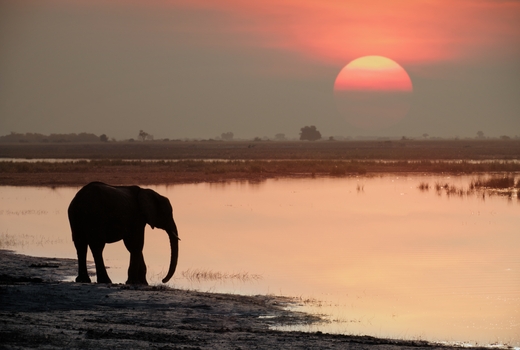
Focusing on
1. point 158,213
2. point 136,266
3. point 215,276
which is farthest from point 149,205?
point 215,276

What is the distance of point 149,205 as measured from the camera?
13.7 meters

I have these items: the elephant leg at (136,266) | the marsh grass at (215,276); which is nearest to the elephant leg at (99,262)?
the elephant leg at (136,266)

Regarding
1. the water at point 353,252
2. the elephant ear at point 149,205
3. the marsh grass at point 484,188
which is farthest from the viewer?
the marsh grass at point 484,188

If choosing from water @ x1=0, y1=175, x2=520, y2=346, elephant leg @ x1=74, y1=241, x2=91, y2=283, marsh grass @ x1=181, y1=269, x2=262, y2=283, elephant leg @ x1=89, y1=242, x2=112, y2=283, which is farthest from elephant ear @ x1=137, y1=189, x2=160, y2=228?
marsh grass @ x1=181, y1=269, x2=262, y2=283

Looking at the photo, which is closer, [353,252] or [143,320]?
[143,320]

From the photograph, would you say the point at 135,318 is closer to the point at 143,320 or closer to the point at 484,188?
the point at 143,320

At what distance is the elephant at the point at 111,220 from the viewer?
43.1ft

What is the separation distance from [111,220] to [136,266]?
2.97 feet

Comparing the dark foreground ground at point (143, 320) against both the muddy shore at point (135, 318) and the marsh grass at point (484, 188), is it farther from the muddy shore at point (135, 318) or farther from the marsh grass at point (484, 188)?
the marsh grass at point (484, 188)

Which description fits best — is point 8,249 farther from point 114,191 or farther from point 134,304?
point 134,304

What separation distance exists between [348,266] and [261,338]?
7674mm

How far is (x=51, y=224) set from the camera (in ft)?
77.4

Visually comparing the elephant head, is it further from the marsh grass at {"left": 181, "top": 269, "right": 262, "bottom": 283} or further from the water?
the marsh grass at {"left": 181, "top": 269, "right": 262, "bottom": 283}

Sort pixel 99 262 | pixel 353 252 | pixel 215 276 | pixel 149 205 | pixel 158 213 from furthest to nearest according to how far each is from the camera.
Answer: pixel 353 252
pixel 215 276
pixel 158 213
pixel 149 205
pixel 99 262
